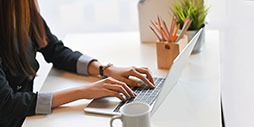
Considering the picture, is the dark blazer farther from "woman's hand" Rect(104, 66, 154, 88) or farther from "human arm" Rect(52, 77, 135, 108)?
"woman's hand" Rect(104, 66, 154, 88)

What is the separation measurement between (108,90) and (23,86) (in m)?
0.44

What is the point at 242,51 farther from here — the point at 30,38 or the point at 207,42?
the point at 30,38

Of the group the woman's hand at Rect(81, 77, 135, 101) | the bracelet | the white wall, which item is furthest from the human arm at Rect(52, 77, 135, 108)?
the white wall

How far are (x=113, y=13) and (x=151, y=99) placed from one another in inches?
40.3

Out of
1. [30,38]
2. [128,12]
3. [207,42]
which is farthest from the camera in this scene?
[128,12]

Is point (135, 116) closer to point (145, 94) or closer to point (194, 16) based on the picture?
point (145, 94)

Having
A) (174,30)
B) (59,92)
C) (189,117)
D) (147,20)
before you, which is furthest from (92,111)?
(147,20)

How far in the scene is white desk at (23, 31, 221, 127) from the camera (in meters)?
1.10

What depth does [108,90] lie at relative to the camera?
117 centimetres

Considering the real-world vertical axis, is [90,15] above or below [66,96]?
above

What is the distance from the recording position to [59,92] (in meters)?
1.19

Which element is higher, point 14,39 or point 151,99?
point 14,39

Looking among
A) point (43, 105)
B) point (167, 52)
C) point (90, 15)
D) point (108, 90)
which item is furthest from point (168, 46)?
point (90, 15)

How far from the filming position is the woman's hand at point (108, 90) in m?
1.17
